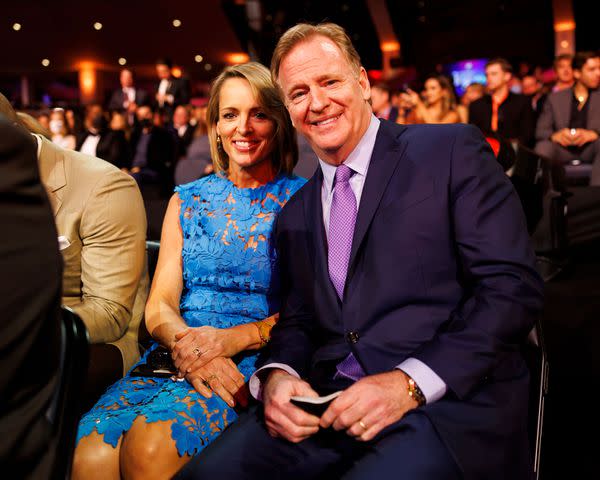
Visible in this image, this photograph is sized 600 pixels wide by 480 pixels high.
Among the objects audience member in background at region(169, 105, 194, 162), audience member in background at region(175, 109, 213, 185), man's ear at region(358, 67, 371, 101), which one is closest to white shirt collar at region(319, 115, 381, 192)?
man's ear at region(358, 67, 371, 101)

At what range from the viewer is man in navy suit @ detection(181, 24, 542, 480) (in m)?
1.47

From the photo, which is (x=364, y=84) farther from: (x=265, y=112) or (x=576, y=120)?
(x=576, y=120)

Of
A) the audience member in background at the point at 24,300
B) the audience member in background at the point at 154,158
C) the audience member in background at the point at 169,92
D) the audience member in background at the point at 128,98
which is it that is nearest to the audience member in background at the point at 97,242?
the audience member in background at the point at 24,300

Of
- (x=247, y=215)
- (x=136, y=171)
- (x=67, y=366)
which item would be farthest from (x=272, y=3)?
(x=67, y=366)

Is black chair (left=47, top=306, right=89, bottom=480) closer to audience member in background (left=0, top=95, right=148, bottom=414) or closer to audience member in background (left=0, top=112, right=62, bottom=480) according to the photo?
audience member in background (left=0, top=112, right=62, bottom=480)

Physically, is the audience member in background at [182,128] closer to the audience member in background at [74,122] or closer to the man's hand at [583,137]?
the audience member in background at [74,122]

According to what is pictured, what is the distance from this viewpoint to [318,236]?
1807 mm

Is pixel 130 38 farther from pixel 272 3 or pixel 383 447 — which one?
pixel 383 447

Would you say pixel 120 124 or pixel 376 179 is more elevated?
pixel 120 124

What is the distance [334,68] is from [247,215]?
679mm

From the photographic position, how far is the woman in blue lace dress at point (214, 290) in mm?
1742

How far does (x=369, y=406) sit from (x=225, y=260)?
0.98m

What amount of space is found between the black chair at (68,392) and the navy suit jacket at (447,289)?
769 millimetres

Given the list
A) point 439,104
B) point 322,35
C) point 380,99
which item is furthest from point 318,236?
point 380,99
